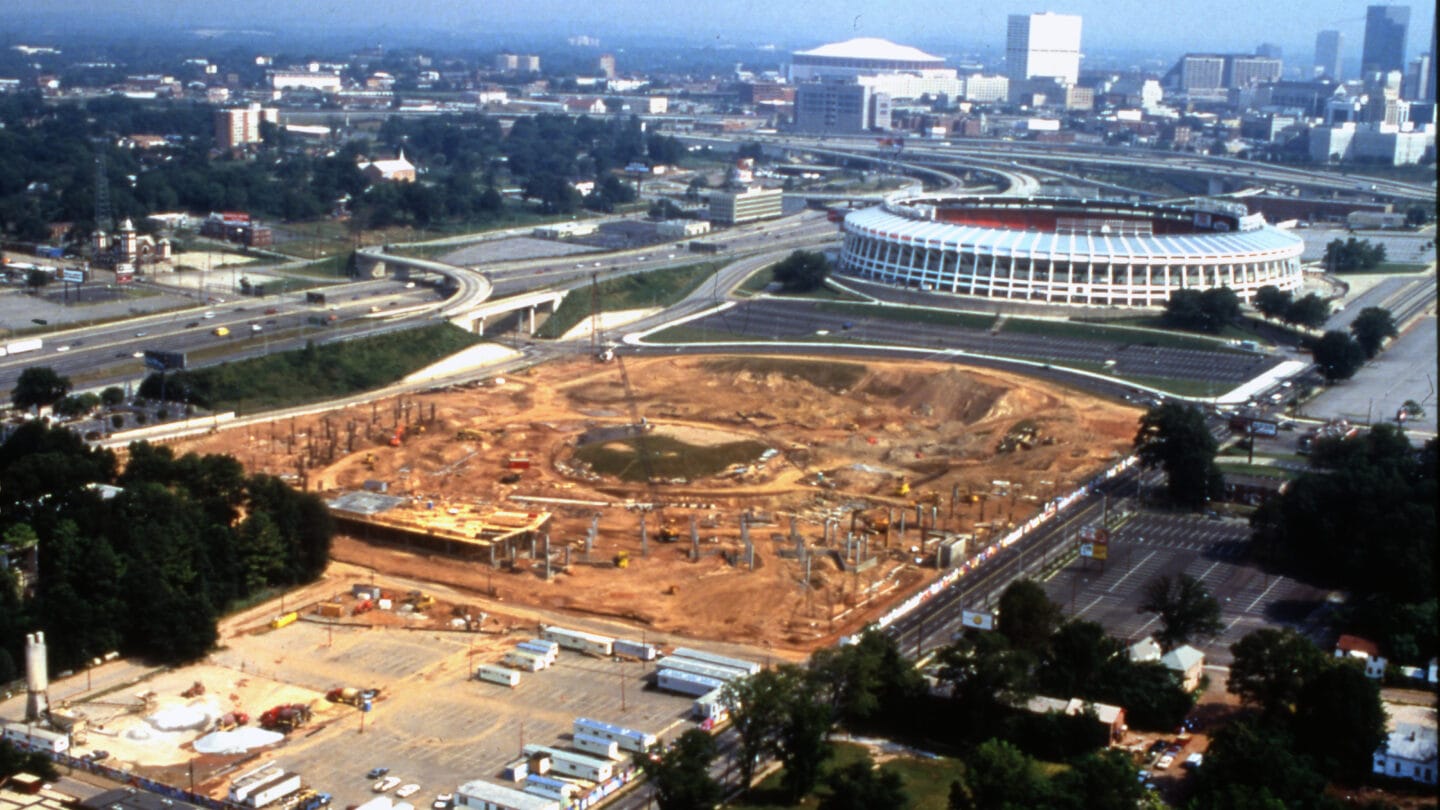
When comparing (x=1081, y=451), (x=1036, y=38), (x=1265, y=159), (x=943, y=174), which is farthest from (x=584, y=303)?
(x=1036, y=38)

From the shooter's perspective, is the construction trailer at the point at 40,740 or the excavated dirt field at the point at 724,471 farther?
the excavated dirt field at the point at 724,471

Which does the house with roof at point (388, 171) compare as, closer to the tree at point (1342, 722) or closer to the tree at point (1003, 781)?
the tree at point (1342, 722)

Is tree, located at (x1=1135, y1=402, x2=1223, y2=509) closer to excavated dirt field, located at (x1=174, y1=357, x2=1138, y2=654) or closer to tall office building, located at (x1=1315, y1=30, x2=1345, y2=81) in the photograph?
excavated dirt field, located at (x1=174, y1=357, x2=1138, y2=654)

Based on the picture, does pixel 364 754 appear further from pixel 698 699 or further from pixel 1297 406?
pixel 1297 406

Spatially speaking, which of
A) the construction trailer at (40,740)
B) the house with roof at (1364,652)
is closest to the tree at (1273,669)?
the house with roof at (1364,652)

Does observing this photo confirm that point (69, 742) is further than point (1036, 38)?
No

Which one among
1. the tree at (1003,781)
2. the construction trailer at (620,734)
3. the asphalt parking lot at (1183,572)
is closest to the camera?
the tree at (1003,781)
